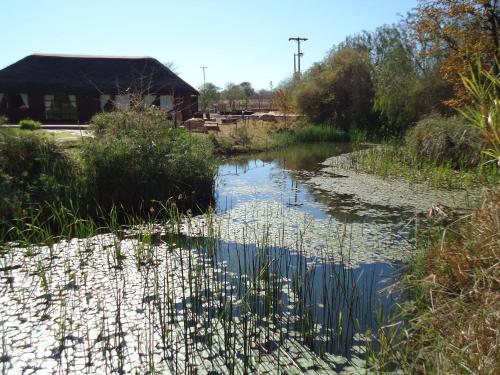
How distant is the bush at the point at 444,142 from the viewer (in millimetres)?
10961

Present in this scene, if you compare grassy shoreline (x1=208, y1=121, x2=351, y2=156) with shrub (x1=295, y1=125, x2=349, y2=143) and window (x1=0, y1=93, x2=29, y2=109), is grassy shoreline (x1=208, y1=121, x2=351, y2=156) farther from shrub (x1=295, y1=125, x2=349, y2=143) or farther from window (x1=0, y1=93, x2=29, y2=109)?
window (x1=0, y1=93, x2=29, y2=109)

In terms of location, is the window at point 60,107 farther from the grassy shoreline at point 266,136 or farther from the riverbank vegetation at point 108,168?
the riverbank vegetation at point 108,168

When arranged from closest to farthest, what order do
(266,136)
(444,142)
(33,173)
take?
(33,173)
(444,142)
(266,136)

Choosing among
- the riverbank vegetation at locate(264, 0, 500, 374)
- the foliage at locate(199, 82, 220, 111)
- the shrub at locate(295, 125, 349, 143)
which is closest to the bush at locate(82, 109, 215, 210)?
the riverbank vegetation at locate(264, 0, 500, 374)

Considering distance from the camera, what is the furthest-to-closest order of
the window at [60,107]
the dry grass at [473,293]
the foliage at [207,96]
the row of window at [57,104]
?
1. the foliage at [207,96]
2. the window at [60,107]
3. the row of window at [57,104]
4. the dry grass at [473,293]

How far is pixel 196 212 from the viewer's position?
9.06 metres

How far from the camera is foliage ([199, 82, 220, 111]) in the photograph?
3703 cm

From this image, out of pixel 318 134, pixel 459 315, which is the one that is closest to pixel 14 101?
pixel 318 134

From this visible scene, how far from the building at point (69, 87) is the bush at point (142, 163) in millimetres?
10477

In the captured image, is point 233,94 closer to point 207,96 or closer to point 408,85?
point 207,96

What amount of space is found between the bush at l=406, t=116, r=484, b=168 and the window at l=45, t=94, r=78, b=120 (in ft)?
52.4

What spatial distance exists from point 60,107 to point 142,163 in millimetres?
14731

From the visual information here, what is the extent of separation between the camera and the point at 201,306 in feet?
14.9

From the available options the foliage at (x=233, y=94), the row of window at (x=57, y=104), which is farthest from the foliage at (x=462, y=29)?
the foliage at (x=233, y=94)
